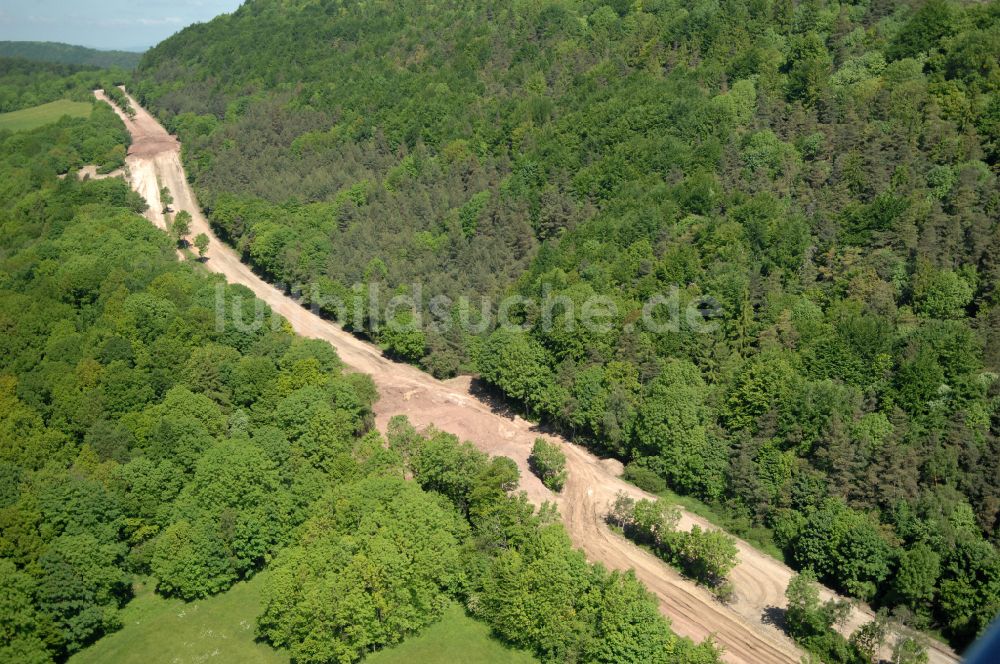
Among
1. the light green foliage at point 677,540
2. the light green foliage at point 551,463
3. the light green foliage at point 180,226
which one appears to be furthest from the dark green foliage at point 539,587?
the light green foliage at point 180,226

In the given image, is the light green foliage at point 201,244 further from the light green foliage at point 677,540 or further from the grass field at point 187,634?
the light green foliage at point 677,540

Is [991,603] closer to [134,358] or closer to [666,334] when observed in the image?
[666,334]

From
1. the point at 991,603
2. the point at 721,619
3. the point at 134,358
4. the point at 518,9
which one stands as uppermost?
the point at 518,9

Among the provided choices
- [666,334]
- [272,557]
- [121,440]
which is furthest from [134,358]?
[666,334]

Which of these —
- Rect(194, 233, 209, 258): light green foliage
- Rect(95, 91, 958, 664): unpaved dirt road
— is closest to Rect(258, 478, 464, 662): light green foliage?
Rect(95, 91, 958, 664): unpaved dirt road

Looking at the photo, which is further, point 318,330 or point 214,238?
point 214,238

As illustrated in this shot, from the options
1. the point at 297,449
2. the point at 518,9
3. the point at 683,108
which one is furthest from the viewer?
the point at 518,9
